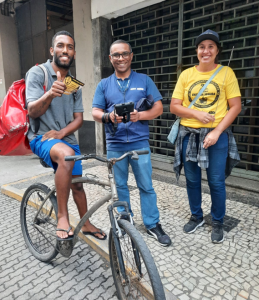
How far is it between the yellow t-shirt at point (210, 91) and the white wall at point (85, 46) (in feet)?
12.5

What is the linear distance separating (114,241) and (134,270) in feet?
0.93

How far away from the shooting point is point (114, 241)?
1844 mm

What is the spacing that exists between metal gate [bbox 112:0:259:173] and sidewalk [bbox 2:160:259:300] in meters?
1.31

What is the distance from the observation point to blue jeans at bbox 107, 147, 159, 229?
2.72 metres

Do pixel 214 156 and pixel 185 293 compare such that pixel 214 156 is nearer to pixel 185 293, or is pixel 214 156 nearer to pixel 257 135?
pixel 185 293

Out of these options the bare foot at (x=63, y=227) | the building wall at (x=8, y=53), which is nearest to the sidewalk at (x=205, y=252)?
the bare foot at (x=63, y=227)

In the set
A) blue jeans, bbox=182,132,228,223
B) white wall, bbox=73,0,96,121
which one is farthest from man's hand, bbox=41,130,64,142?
white wall, bbox=73,0,96,121

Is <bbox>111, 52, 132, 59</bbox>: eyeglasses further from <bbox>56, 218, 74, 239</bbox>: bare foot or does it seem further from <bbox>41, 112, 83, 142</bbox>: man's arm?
<bbox>56, 218, 74, 239</bbox>: bare foot

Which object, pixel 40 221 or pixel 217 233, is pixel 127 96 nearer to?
pixel 40 221

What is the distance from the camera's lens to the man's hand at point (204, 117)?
8.39 feet

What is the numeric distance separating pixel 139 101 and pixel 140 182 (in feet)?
2.85

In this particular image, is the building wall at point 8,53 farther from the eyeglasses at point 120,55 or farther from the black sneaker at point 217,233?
the black sneaker at point 217,233

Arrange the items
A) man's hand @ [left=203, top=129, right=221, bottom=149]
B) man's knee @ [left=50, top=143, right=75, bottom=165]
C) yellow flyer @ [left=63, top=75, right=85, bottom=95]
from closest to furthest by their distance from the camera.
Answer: yellow flyer @ [left=63, top=75, right=85, bottom=95], man's knee @ [left=50, top=143, right=75, bottom=165], man's hand @ [left=203, top=129, right=221, bottom=149]

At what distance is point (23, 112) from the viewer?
2422 millimetres
